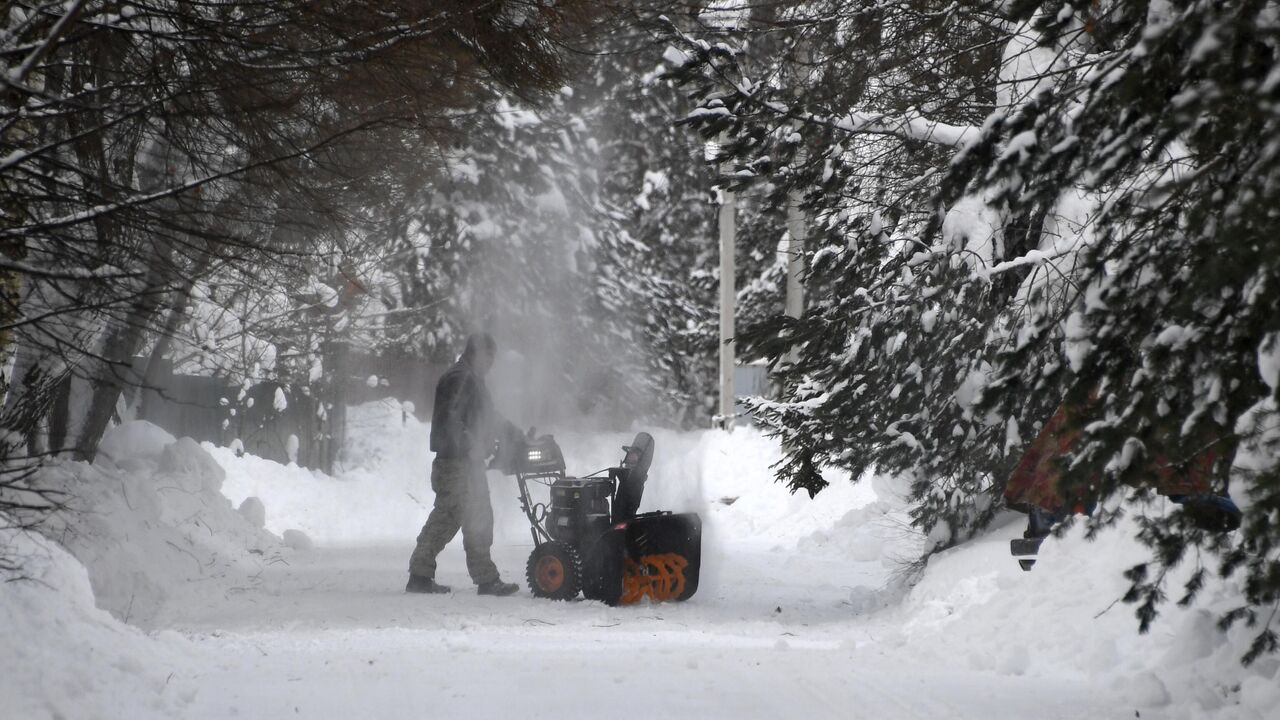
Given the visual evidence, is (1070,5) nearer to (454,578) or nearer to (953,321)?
(953,321)

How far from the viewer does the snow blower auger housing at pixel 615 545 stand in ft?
29.4

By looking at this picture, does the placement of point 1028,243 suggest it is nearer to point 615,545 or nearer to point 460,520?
point 615,545

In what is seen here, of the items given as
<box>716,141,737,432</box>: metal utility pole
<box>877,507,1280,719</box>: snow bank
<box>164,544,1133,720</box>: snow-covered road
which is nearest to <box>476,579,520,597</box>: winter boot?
<box>164,544,1133,720</box>: snow-covered road

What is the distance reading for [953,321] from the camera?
7688mm

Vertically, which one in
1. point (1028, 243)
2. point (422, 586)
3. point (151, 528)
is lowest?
point (422, 586)

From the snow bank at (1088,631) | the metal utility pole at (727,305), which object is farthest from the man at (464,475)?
the metal utility pole at (727,305)

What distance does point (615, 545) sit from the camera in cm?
890

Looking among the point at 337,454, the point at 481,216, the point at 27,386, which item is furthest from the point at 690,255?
the point at 27,386

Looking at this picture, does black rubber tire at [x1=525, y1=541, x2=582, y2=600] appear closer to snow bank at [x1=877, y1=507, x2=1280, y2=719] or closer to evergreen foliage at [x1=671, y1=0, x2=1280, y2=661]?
evergreen foliage at [x1=671, y1=0, x2=1280, y2=661]

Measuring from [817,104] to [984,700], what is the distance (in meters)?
4.03

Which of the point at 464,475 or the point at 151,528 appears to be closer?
the point at 464,475

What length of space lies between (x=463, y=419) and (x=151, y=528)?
2897 millimetres

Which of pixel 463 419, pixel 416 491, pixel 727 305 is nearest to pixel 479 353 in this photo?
pixel 463 419

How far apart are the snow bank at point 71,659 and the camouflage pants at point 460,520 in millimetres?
3690
